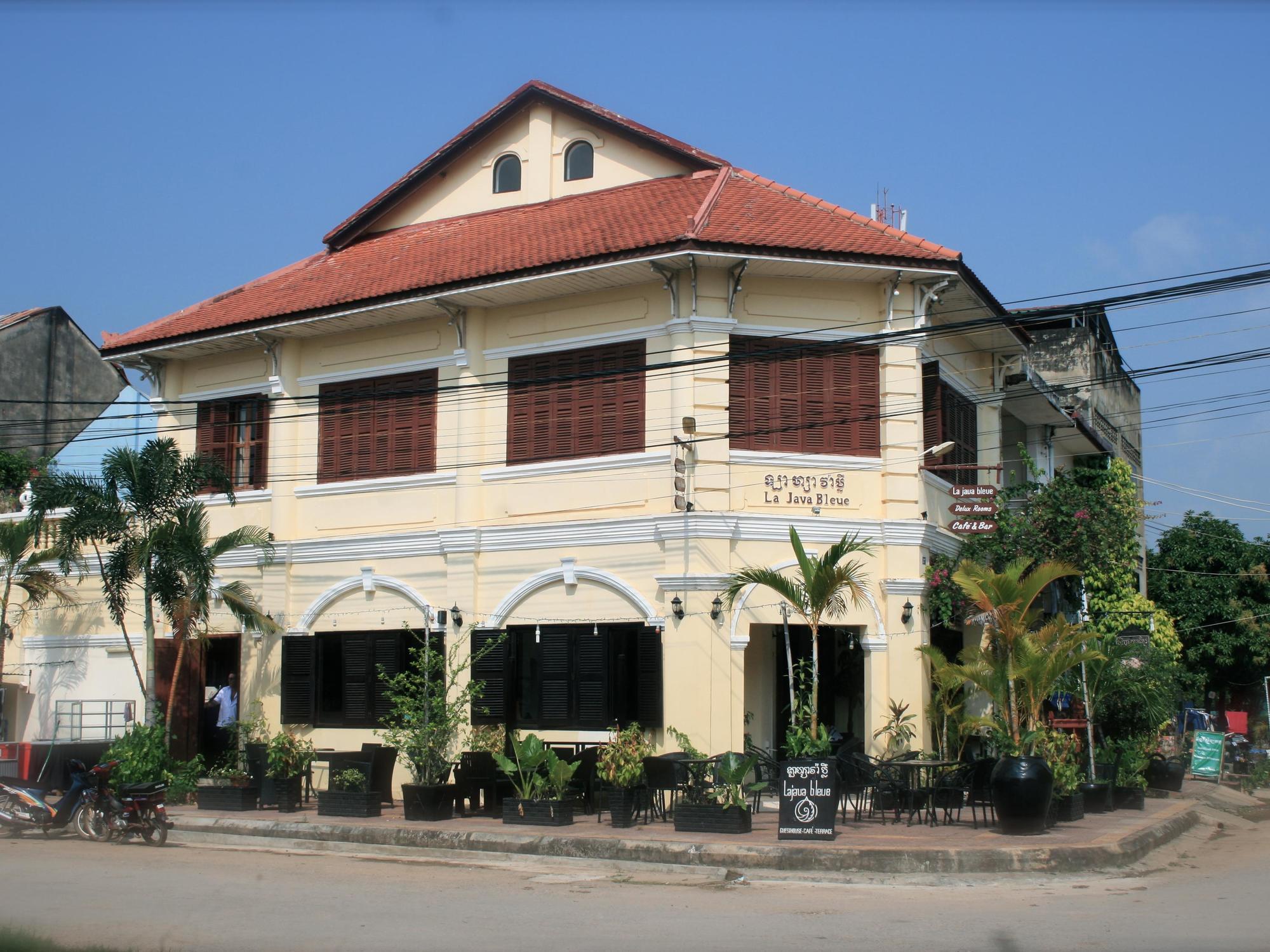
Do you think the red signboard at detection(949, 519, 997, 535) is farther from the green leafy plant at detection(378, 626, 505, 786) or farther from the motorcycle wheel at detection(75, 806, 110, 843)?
the motorcycle wheel at detection(75, 806, 110, 843)

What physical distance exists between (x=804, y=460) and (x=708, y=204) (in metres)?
3.85

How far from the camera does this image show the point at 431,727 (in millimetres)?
16516

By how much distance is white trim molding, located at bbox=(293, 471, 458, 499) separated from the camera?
1948 centimetres

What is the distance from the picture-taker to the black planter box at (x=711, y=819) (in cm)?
1455

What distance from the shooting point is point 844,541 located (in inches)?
617

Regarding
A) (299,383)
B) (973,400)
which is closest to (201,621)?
(299,383)

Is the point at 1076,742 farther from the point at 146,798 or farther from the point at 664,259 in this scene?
the point at 146,798

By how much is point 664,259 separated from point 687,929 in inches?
377

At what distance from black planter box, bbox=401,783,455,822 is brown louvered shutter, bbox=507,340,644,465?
4912mm

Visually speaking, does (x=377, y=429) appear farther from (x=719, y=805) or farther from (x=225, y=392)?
(x=719, y=805)

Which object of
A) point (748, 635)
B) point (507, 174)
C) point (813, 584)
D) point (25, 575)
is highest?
point (507, 174)

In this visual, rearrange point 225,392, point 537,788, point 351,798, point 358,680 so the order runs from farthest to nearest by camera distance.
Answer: point 225,392
point 358,680
point 351,798
point 537,788

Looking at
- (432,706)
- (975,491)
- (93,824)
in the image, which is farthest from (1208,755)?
(93,824)

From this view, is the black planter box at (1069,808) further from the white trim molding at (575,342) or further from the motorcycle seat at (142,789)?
the motorcycle seat at (142,789)
